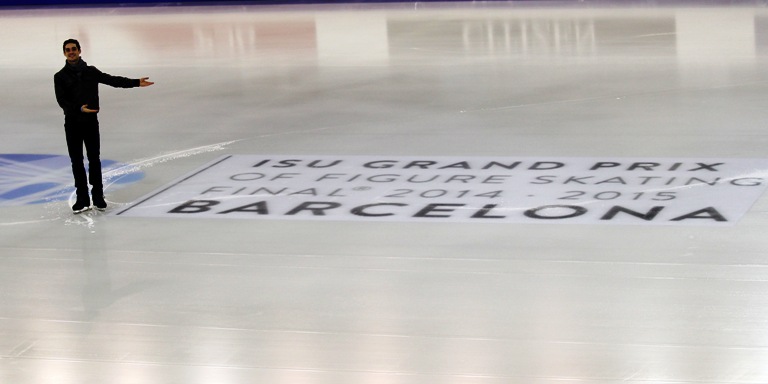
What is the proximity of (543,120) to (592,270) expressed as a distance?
4.62 meters

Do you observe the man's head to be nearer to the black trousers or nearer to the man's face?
the man's face

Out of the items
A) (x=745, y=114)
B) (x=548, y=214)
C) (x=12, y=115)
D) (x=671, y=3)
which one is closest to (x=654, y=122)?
(x=745, y=114)

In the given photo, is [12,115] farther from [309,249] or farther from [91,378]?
[91,378]

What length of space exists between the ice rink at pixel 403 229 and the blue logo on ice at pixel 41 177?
0.04m

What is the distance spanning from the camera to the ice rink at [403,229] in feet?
16.3

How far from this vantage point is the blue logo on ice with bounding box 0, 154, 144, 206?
840 cm

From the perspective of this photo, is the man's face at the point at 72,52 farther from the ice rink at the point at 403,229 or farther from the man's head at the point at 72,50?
the ice rink at the point at 403,229

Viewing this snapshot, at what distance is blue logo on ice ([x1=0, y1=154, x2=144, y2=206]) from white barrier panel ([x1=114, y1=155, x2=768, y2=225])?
585mm

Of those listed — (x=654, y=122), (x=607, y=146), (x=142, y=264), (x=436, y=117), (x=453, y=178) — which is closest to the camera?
(x=142, y=264)

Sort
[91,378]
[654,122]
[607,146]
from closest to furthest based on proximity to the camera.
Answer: [91,378] < [607,146] < [654,122]

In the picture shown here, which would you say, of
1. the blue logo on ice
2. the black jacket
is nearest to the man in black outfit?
the black jacket

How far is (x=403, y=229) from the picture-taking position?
23.0 ft

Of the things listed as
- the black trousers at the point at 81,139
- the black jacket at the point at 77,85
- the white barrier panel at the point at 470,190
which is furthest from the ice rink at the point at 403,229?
the black jacket at the point at 77,85

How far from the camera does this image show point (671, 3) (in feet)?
75.0
